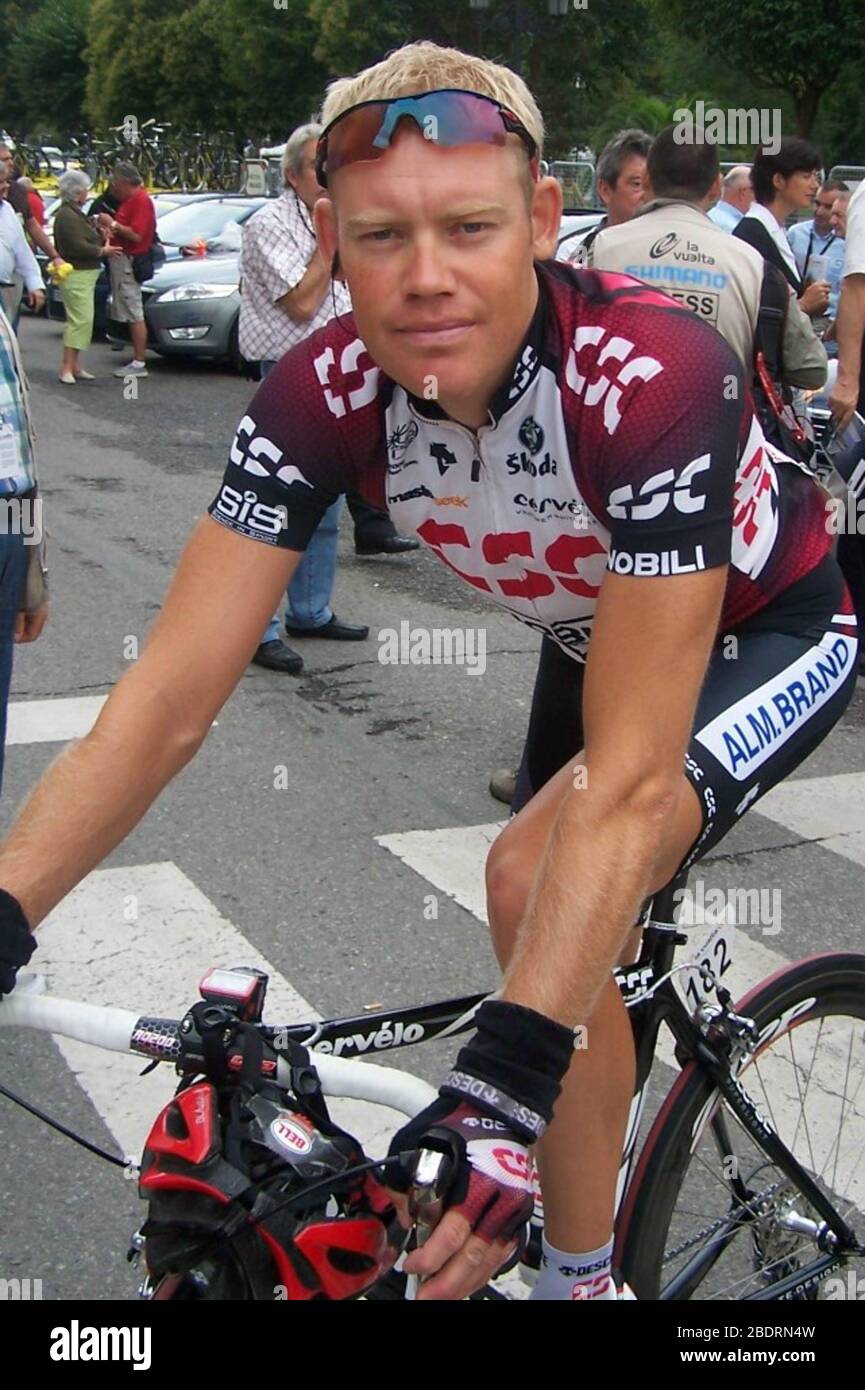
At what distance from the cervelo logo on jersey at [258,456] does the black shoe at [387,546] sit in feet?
21.0

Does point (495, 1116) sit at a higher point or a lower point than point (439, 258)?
lower

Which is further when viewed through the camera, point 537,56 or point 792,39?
point 537,56

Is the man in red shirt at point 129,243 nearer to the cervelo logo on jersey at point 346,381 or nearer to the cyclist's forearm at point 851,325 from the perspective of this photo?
the cyclist's forearm at point 851,325

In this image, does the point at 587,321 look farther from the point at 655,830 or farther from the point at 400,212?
the point at 655,830

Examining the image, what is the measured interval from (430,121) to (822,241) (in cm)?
1081

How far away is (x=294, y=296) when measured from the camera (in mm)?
7137

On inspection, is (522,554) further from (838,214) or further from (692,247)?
(838,214)

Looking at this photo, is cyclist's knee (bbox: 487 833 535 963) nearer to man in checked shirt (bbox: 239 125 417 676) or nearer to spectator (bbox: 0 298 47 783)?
spectator (bbox: 0 298 47 783)

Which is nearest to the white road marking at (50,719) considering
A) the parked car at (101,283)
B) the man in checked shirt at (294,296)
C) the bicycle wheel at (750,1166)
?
the man in checked shirt at (294,296)

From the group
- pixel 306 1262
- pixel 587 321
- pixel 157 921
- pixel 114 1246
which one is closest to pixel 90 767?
pixel 306 1262

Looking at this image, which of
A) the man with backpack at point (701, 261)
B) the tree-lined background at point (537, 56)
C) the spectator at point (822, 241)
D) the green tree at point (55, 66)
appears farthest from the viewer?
the green tree at point (55, 66)

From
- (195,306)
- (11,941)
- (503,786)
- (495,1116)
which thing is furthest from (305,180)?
(195,306)

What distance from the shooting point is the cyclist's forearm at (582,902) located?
1.71 metres

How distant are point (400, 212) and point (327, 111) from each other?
261mm
